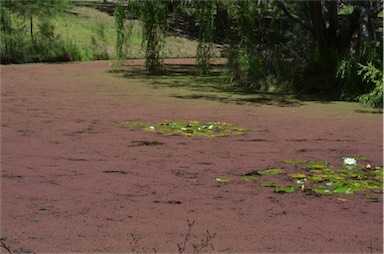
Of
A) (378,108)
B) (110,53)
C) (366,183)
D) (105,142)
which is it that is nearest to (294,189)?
(366,183)

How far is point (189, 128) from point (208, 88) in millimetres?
7446

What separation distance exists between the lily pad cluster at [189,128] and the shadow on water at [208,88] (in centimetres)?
364

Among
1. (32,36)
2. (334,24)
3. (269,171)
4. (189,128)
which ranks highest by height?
(334,24)

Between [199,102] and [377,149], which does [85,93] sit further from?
[377,149]

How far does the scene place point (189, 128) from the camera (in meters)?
11.0

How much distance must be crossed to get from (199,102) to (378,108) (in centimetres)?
359

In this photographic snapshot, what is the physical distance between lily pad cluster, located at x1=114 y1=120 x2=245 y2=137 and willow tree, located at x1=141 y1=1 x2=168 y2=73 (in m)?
10.7

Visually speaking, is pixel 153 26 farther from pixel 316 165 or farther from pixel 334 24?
pixel 316 165

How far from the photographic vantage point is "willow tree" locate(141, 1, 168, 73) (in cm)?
2209

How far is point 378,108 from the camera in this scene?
1453 centimetres

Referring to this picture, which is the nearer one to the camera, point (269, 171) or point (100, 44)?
point (269, 171)

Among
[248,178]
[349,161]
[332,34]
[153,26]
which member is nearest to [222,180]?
[248,178]

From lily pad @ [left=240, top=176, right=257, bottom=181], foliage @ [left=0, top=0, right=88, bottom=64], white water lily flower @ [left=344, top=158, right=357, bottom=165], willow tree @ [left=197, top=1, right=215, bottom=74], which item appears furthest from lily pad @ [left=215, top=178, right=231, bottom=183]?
foliage @ [left=0, top=0, right=88, bottom=64]

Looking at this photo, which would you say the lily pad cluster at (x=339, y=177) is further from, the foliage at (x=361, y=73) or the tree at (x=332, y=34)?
the tree at (x=332, y=34)
